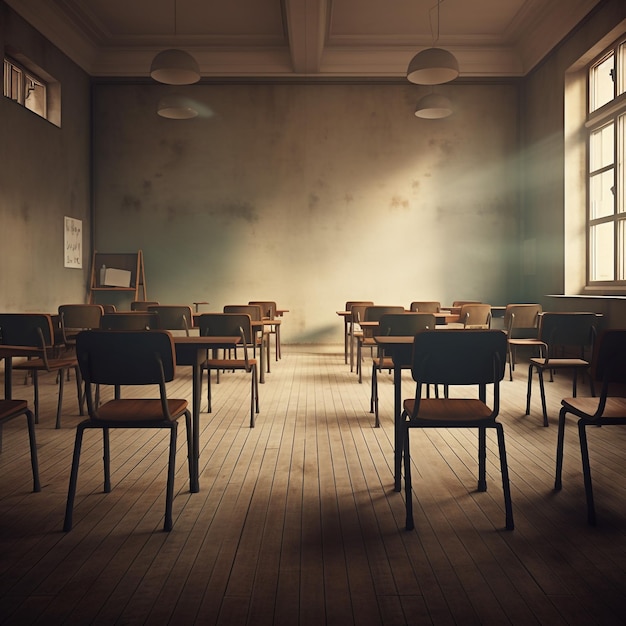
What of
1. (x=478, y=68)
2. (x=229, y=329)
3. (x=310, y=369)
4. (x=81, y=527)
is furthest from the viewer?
(x=478, y=68)

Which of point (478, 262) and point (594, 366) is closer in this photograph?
point (594, 366)

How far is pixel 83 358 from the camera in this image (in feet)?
7.98

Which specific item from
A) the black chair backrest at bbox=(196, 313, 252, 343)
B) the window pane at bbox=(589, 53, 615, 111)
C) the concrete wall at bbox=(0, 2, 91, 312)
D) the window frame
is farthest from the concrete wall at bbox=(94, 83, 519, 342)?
the black chair backrest at bbox=(196, 313, 252, 343)

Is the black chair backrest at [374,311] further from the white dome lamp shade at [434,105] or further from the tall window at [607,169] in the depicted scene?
the white dome lamp shade at [434,105]

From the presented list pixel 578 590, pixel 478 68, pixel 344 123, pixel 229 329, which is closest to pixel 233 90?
pixel 344 123

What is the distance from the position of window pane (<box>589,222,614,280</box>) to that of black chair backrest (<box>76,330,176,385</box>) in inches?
267

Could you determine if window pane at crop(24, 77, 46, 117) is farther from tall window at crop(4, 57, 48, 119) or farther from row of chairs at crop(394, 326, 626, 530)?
row of chairs at crop(394, 326, 626, 530)

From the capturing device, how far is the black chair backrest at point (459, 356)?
2.46 meters

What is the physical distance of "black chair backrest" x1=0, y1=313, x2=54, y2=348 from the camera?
164 inches

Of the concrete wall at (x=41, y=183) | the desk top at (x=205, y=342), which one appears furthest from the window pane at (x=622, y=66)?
the concrete wall at (x=41, y=183)

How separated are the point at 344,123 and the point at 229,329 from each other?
617 cm

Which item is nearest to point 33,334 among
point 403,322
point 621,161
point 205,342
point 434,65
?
point 205,342

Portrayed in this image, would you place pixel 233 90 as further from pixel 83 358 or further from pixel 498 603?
pixel 498 603

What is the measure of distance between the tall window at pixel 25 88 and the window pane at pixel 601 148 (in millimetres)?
7586
